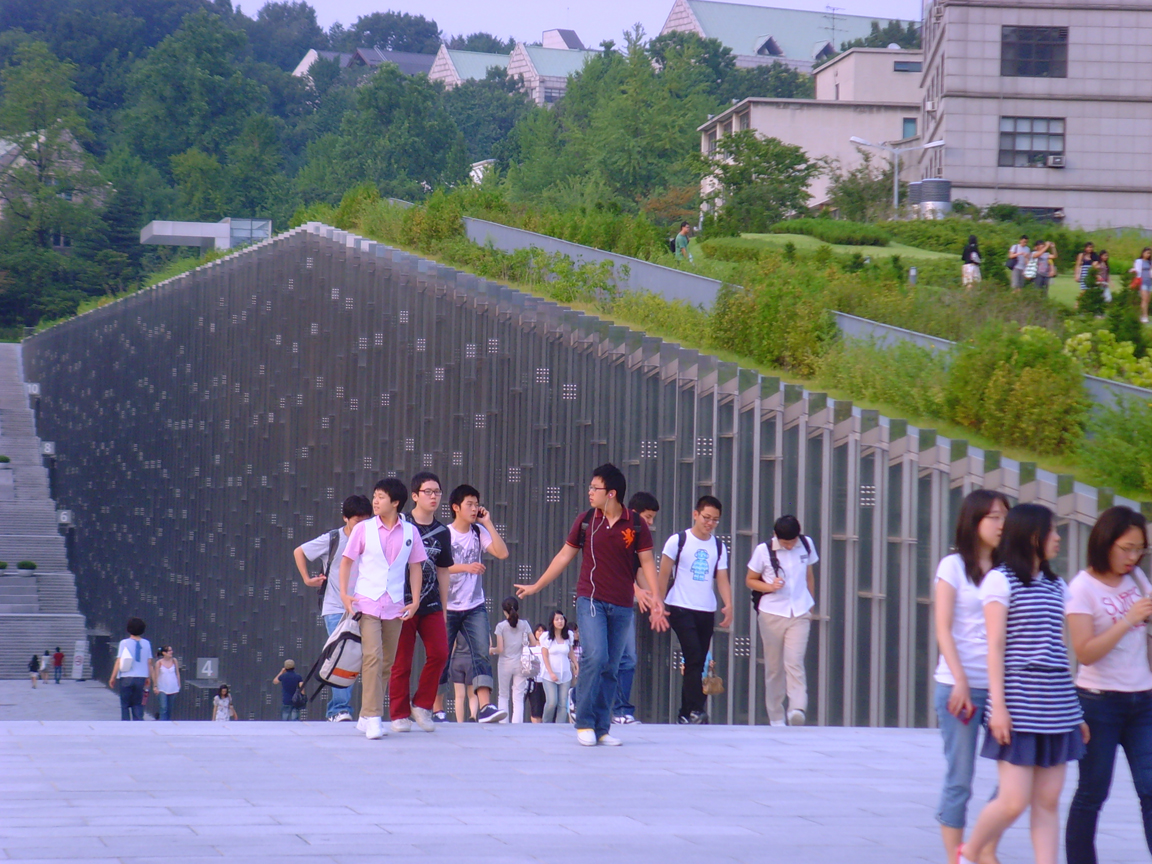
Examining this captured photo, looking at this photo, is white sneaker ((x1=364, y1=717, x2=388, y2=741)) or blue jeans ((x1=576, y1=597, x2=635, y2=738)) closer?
blue jeans ((x1=576, y1=597, x2=635, y2=738))

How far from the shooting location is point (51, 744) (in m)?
8.35

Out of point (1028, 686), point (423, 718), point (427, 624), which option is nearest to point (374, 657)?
point (427, 624)

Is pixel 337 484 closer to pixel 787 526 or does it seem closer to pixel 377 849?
pixel 787 526

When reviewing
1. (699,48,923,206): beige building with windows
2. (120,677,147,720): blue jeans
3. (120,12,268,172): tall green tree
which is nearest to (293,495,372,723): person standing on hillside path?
(120,677,147,720): blue jeans

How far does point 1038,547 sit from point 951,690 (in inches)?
28.8

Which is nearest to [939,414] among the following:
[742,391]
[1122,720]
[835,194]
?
[742,391]

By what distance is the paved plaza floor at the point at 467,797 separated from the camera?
612cm

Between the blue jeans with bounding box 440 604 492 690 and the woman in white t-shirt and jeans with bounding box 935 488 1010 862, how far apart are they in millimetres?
5986

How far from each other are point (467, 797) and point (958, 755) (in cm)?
278

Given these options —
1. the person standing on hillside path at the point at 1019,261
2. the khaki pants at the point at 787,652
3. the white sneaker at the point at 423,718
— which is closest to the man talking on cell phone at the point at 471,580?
the white sneaker at the point at 423,718

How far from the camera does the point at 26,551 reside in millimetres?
52688

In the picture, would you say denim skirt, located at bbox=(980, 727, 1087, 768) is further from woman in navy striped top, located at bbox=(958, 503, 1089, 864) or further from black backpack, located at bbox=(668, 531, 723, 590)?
black backpack, located at bbox=(668, 531, 723, 590)

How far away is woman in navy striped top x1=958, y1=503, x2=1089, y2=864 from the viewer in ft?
17.3

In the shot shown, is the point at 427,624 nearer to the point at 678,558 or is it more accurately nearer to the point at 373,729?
the point at 373,729
